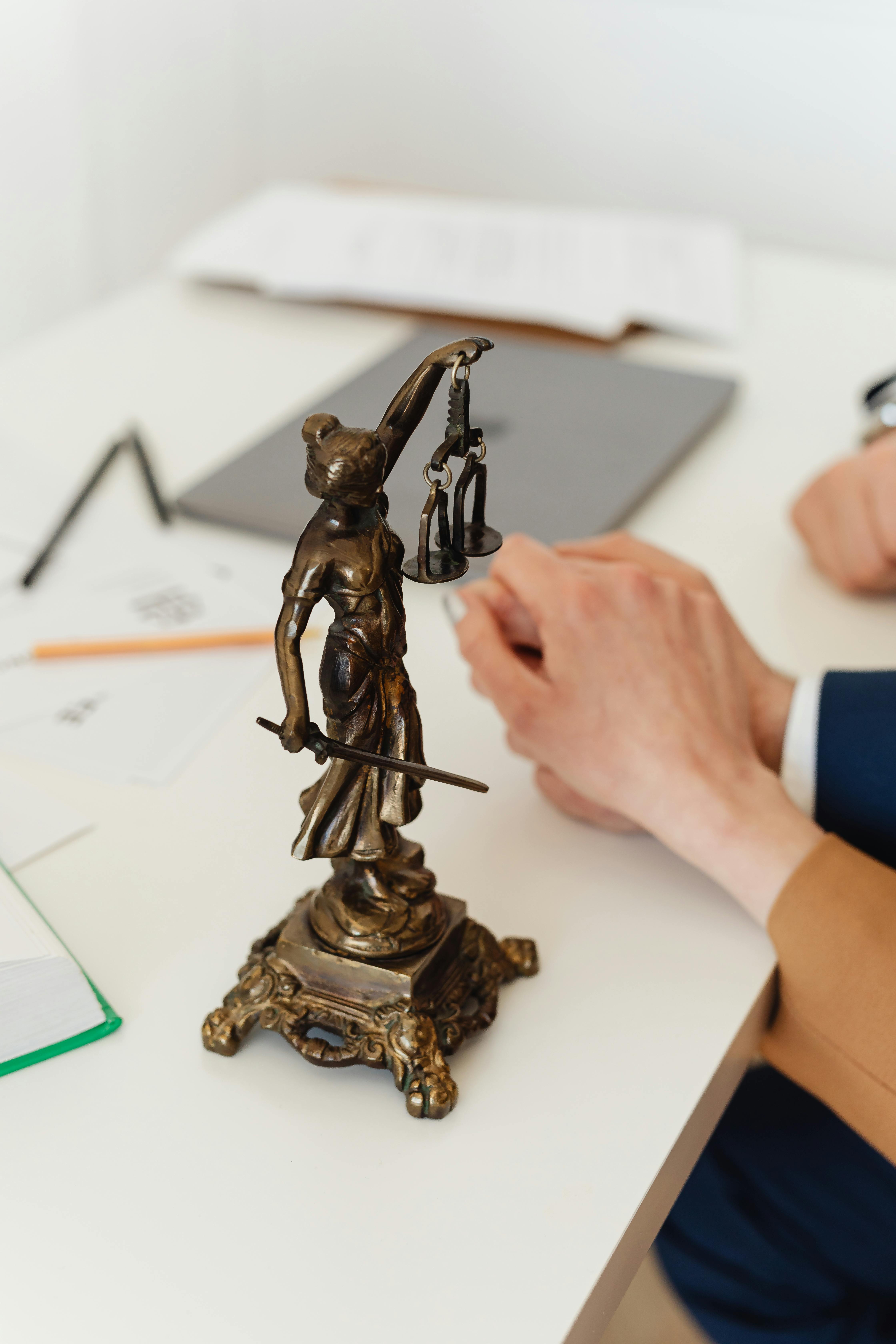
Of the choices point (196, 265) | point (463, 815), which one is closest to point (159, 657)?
point (463, 815)

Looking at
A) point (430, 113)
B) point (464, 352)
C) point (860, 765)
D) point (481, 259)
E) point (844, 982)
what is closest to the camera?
point (464, 352)

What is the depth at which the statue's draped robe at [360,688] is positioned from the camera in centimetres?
45

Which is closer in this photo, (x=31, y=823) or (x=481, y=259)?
(x=31, y=823)

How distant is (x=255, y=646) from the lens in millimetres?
835

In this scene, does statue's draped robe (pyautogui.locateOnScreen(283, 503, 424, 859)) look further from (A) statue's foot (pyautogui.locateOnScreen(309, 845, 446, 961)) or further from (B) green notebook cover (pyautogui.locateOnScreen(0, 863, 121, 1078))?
(B) green notebook cover (pyautogui.locateOnScreen(0, 863, 121, 1078))

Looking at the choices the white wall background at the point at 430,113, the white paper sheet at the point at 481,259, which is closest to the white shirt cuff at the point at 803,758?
the white paper sheet at the point at 481,259

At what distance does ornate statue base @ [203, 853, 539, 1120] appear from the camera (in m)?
0.51

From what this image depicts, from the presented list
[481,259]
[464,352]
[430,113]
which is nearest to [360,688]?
[464,352]

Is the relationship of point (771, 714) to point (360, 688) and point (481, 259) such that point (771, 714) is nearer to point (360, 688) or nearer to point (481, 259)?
point (360, 688)

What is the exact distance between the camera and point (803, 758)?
71cm

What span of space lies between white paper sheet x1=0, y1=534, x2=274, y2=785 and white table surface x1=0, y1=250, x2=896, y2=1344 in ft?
0.08

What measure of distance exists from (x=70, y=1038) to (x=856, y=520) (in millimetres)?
669

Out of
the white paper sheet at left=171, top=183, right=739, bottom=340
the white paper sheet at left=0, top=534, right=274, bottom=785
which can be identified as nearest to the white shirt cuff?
the white paper sheet at left=0, top=534, right=274, bottom=785

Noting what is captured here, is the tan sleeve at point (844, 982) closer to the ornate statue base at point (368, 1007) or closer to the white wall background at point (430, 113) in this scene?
the ornate statue base at point (368, 1007)
